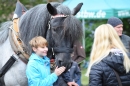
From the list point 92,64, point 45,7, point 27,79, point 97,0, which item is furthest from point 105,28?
point 97,0

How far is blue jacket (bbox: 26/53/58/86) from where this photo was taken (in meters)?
4.39

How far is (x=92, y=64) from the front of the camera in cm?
444

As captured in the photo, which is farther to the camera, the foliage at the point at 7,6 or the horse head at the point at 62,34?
the foliage at the point at 7,6

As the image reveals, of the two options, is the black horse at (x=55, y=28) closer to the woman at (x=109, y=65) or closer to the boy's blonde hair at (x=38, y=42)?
the boy's blonde hair at (x=38, y=42)

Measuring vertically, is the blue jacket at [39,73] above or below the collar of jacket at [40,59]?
below

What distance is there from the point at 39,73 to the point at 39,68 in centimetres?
6

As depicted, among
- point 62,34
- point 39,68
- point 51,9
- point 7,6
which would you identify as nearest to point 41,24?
point 51,9

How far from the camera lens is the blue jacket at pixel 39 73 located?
14.4 feet

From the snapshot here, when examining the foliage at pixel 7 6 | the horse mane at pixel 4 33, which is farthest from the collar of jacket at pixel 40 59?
the foliage at pixel 7 6

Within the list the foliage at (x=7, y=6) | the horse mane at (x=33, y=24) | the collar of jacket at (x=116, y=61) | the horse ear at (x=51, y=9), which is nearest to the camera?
the collar of jacket at (x=116, y=61)

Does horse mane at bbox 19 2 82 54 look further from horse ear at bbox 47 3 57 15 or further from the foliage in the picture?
the foliage

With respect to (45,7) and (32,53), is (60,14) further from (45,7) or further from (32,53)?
(32,53)

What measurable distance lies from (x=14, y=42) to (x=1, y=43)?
314 millimetres

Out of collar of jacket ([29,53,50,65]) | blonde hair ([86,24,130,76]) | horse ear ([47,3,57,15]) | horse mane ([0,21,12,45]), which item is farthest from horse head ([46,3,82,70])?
horse mane ([0,21,12,45])
